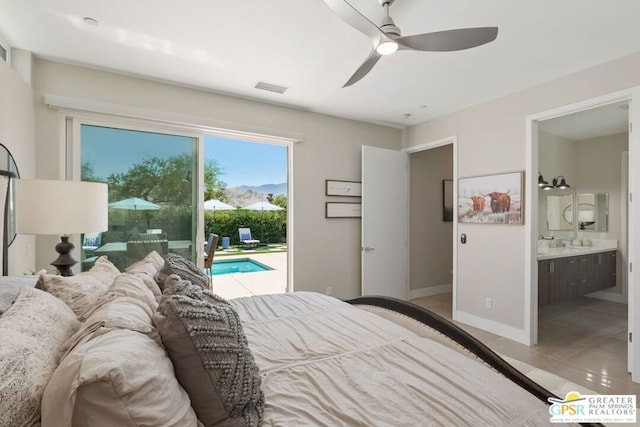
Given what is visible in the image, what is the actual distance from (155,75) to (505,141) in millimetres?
3766

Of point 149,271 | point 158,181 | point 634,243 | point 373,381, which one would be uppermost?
point 158,181

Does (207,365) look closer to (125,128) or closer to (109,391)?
(109,391)

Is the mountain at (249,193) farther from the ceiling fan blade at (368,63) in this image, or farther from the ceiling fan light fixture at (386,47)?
the ceiling fan light fixture at (386,47)

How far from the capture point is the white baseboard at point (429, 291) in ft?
16.3

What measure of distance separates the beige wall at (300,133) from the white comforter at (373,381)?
7.56 feet

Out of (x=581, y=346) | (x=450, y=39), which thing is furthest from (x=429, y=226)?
(x=450, y=39)

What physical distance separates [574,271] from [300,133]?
4.02 metres

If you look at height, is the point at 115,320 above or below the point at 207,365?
above

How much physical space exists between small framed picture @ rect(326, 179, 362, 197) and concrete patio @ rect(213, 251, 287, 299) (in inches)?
59.0

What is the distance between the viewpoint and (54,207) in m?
1.75

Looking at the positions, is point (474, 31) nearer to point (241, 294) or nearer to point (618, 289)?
point (241, 294)

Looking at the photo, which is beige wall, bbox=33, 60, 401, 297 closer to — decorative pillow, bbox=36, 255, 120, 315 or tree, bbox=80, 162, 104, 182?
tree, bbox=80, 162, 104, 182

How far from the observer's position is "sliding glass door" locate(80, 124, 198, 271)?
2.97 metres

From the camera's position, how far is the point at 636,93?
2.53 meters
